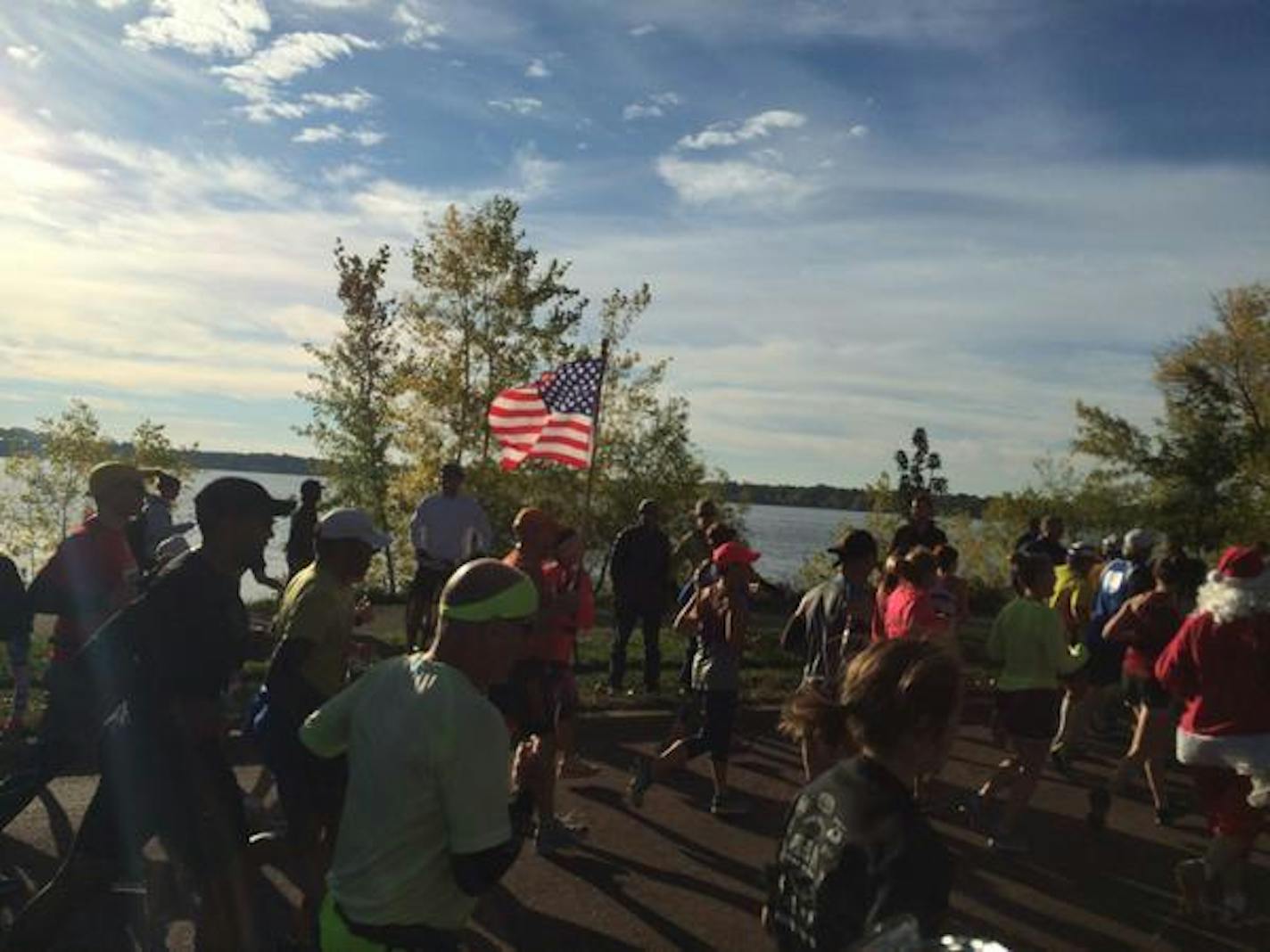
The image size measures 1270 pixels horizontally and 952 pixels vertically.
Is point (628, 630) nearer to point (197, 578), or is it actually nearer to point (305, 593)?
point (305, 593)

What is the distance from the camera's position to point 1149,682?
7883 mm

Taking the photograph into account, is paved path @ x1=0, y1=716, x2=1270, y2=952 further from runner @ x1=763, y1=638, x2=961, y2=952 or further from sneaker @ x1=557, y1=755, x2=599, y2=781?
runner @ x1=763, y1=638, x2=961, y2=952

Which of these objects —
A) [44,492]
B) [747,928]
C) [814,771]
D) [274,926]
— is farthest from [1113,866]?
[44,492]

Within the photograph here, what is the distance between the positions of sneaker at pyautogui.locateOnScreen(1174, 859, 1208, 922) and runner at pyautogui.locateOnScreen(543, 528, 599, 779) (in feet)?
11.6

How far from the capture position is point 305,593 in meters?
4.78

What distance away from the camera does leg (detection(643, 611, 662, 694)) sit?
11.3 metres

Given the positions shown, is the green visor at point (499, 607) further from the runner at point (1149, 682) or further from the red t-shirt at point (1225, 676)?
the runner at point (1149, 682)

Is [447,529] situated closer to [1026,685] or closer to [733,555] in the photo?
[733,555]

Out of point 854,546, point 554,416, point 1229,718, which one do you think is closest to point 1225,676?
point 1229,718

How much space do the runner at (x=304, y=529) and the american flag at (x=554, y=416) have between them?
234 cm

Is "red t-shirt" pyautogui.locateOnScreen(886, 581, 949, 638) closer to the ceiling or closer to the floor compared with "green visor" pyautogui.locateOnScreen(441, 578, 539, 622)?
closer to the floor

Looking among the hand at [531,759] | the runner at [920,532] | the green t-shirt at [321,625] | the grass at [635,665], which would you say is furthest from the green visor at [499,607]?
the grass at [635,665]

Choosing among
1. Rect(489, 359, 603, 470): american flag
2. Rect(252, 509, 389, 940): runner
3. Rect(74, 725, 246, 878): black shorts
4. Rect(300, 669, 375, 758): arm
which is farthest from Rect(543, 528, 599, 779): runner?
Rect(489, 359, 603, 470): american flag

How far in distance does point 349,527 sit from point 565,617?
240cm
